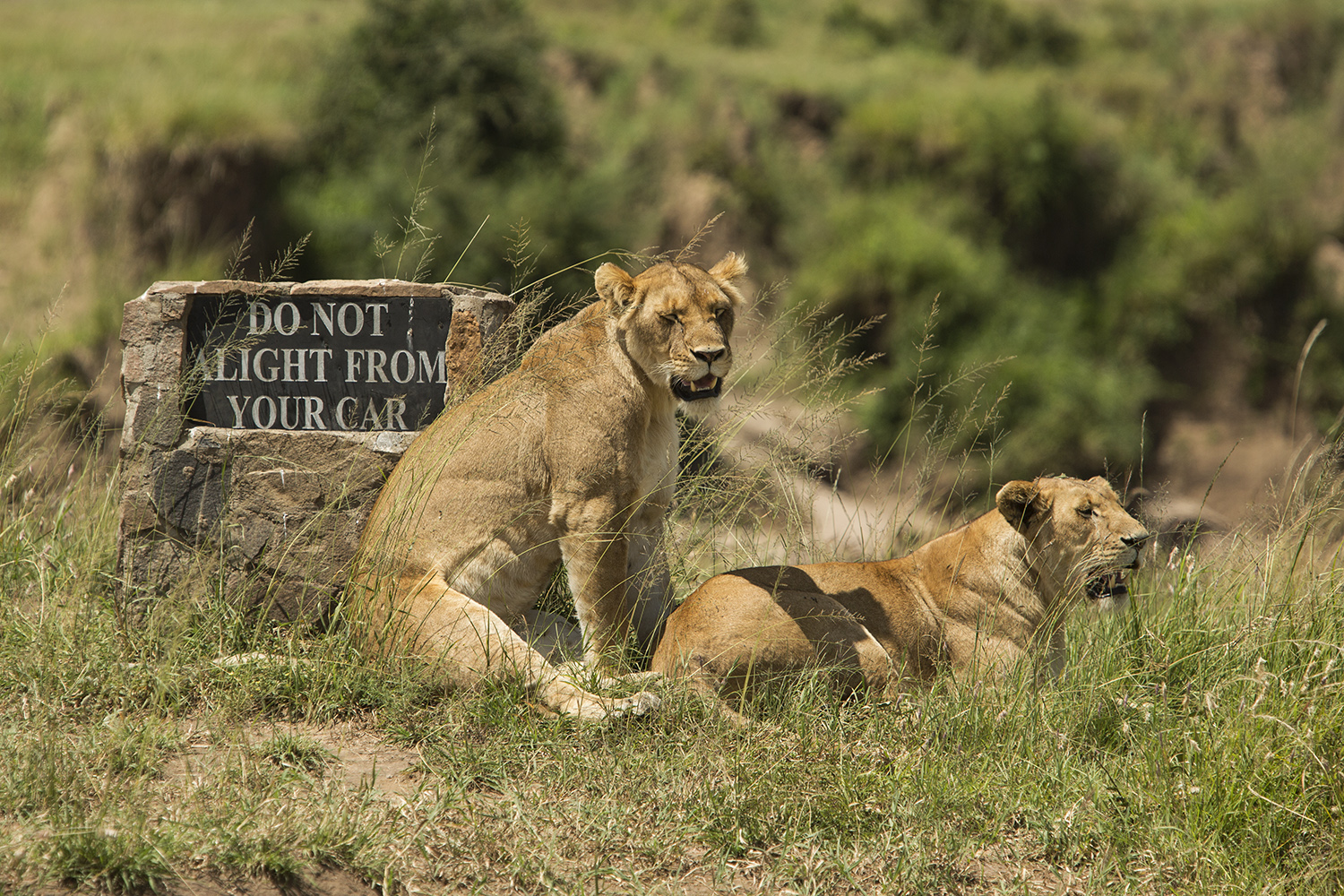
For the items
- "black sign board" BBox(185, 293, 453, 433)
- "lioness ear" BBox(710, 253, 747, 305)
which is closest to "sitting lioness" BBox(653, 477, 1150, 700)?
"lioness ear" BBox(710, 253, 747, 305)

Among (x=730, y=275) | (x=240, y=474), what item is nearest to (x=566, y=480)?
(x=730, y=275)

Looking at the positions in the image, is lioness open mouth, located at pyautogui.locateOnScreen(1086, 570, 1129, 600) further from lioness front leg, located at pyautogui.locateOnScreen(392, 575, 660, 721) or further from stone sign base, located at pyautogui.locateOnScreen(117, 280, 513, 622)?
stone sign base, located at pyautogui.locateOnScreen(117, 280, 513, 622)

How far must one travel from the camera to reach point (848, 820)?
3.56 metres

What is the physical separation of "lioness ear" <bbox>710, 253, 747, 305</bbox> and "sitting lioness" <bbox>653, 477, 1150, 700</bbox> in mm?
1190

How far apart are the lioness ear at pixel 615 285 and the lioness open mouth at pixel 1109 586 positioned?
217 centimetres

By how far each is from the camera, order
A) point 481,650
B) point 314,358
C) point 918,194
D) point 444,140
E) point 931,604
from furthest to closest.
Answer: point 918,194
point 444,140
point 314,358
point 931,604
point 481,650

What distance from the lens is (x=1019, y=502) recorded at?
14.5 ft

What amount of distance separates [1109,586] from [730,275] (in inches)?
80.0

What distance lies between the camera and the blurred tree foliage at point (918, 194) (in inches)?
784

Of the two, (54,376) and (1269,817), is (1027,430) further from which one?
(1269,817)

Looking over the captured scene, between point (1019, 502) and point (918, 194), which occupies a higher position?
point (1019, 502)

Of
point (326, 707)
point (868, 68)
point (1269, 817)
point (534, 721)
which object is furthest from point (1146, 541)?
point (868, 68)

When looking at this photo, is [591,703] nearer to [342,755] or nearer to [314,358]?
[342,755]

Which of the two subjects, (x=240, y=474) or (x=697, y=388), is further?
(x=240, y=474)
